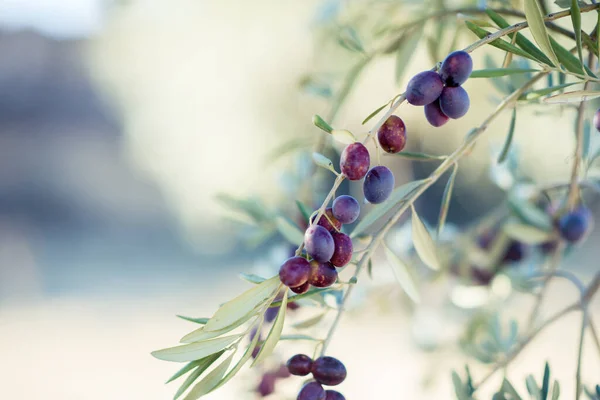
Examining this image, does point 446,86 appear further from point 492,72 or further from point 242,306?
point 242,306

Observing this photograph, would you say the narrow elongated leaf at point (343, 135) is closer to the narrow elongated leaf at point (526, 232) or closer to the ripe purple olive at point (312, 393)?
the ripe purple olive at point (312, 393)

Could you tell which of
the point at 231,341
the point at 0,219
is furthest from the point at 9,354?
the point at 231,341

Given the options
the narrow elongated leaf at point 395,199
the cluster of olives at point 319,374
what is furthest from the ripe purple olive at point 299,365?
the narrow elongated leaf at point 395,199

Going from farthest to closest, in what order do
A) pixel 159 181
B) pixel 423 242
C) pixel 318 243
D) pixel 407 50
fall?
1. pixel 159 181
2. pixel 407 50
3. pixel 423 242
4. pixel 318 243

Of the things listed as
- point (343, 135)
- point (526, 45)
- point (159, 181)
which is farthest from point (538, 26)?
point (159, 181)

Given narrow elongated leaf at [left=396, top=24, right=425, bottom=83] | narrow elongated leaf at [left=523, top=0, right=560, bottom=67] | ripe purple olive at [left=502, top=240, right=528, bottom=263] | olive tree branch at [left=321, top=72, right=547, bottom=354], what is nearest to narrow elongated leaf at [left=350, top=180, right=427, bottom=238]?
olive tree branch at [left=321, top=72, right=547, bottom=354]

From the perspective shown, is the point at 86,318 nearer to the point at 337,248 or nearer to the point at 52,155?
the point at 52,155

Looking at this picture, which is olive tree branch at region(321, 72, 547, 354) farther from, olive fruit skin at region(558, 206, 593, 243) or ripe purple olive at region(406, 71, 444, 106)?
olive fruit skin at region(558, 206, 593, 243)
